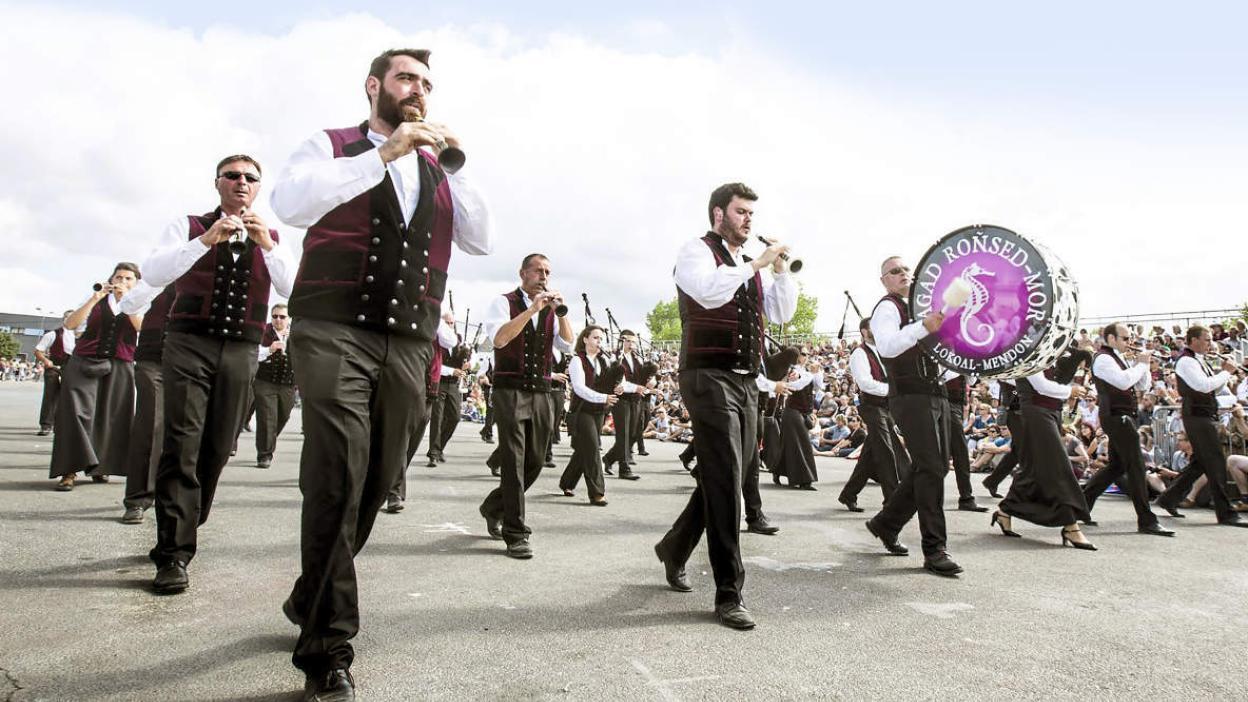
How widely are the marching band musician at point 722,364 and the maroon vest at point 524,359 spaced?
1.82 metres

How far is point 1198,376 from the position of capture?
8289mm

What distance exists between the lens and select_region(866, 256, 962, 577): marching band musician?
17.8ft

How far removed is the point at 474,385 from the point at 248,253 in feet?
91.8

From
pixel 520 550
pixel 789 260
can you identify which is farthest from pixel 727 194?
pixel 520 550

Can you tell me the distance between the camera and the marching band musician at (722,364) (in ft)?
13.4

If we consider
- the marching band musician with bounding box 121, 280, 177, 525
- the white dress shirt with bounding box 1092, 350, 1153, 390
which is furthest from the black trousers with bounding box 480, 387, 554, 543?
the white dress shirt with bounding box 1092, 350, 1153, 390

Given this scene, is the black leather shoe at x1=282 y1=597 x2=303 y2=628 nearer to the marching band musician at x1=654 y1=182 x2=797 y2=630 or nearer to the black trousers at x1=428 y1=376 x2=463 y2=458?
the marching band musician at x1=654 y1=182 x2=797 y2=630

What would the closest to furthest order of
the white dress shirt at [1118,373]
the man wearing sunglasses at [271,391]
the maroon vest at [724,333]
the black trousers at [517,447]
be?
the maroon vest at [724,333]
the black trousers at [517,447]
the white dress shirt at [1118,373]
the man wearing sunglasses at [271,391]

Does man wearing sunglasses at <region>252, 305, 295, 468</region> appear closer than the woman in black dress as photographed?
No

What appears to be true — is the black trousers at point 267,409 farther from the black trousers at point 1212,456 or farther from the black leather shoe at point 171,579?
the black trousers at point 1212,456

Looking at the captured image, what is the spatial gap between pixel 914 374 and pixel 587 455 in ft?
13.0

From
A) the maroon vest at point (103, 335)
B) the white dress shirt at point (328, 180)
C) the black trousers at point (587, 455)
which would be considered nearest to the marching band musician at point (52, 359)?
the maroon vest at point (103, 335)

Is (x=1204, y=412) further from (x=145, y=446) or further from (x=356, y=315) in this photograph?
(x=145, y=446)

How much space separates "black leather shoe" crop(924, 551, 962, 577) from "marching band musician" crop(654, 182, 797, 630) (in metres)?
1.80
